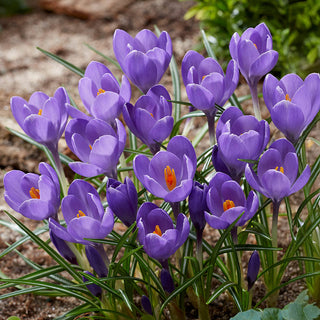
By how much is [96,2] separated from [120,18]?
0.34 meters

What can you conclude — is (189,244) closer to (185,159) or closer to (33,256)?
(185,159)

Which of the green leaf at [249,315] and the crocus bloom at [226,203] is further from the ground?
the crocus bloom at [226,203]

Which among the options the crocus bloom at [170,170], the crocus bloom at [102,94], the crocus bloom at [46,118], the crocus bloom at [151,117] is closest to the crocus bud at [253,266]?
the crocus bloom at [170,170]

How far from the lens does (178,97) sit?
2055 millimetres

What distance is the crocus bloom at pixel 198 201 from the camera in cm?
125

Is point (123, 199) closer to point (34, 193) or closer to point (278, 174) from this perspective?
point (34, 193)

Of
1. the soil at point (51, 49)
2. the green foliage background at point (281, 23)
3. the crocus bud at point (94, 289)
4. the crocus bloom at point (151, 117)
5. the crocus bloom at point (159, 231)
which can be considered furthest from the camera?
the green foliage background at point (281, 23)

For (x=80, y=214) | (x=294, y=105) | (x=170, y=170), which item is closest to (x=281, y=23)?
(x=294, y=105)

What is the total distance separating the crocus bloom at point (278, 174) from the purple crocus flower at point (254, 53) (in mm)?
263

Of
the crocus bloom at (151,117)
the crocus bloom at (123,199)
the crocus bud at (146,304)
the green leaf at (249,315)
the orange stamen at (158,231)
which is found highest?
the crocus bloom at (151,117)

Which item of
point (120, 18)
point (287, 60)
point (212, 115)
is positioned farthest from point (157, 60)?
point (120, 18)

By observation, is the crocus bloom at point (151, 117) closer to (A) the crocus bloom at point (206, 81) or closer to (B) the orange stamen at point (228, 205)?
(A) the crocus bloom at point (206, 81)

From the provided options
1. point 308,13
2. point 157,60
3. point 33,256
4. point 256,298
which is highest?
point 157,60

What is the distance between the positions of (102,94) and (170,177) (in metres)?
0.29
